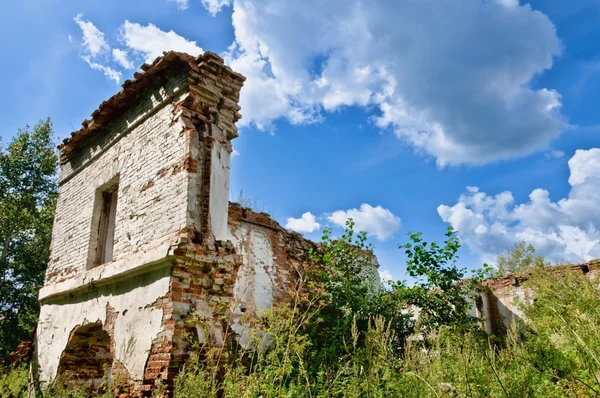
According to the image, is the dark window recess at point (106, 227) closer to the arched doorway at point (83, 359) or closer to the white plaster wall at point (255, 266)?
the arched doorway at point (83, 359)

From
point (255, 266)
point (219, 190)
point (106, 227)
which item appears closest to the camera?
point (219, 190)

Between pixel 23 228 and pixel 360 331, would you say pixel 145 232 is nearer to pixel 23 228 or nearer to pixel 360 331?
pixel 360 331

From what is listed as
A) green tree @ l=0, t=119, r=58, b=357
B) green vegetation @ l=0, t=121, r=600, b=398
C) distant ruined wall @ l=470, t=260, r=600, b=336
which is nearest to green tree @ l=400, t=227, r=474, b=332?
green vegetation @ l=0, t=121, r=600, b=398

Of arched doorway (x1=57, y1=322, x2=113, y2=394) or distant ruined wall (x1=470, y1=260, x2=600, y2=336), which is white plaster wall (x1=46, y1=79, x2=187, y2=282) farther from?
distant ruined wall (x1=470, y1=260, x2=600, y2=336)

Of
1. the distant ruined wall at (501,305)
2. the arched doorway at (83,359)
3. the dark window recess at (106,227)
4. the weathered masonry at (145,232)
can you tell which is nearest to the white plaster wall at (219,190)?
the weathered masonry at (145,232)

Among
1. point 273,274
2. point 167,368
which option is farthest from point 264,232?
point 167,368

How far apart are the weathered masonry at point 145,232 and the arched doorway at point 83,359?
2 centimetres

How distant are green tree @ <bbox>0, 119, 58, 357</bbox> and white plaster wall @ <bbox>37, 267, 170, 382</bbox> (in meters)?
8.00

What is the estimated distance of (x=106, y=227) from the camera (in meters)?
7.70

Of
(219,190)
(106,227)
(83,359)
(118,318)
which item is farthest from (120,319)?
(106,227)

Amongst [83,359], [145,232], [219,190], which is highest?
[219,190]

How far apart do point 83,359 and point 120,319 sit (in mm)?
2072

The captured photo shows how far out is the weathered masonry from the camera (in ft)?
17.4

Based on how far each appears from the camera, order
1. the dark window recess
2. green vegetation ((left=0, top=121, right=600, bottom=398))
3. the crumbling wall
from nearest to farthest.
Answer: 1. green vegetation ((left=0, top=121, right=600, bottom=398))
2. the crumbling wall
3. the dark window recess
